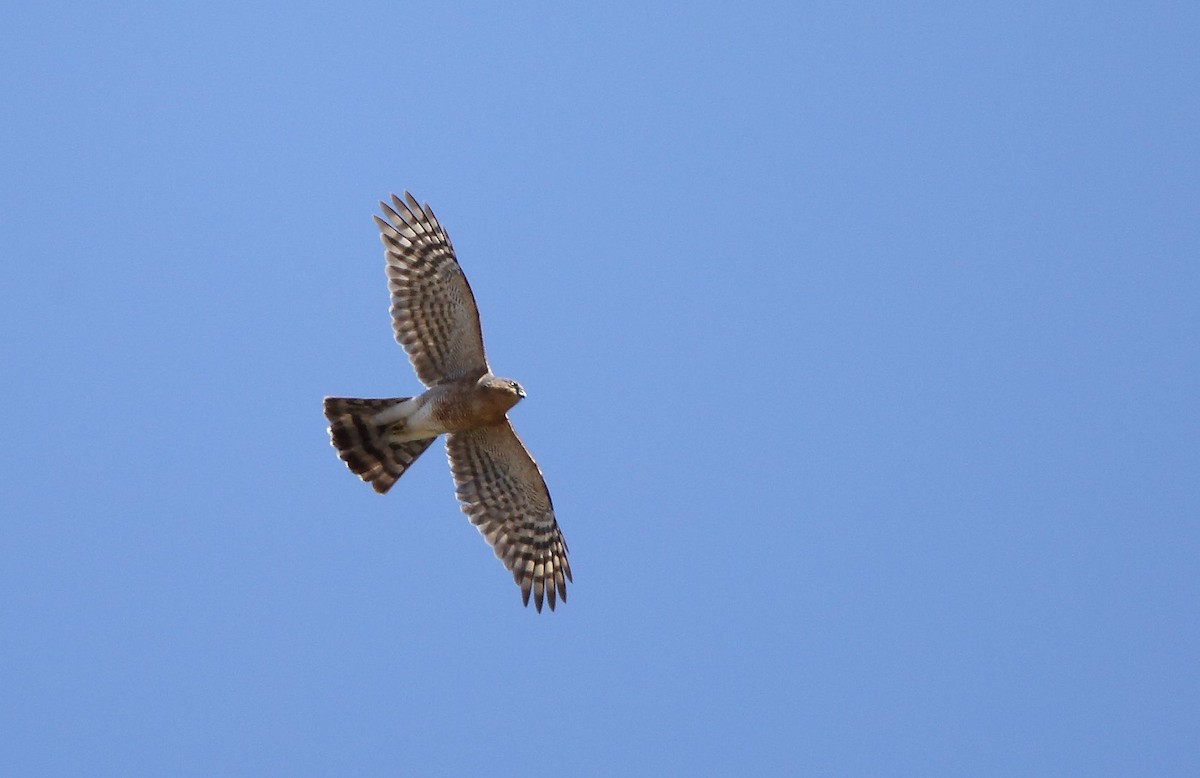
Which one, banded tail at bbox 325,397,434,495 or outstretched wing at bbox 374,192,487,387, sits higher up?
outstretched wing at bbox 374,192,487,387

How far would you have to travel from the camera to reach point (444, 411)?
13586mm

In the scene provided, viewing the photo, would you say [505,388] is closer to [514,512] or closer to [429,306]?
[429,306]

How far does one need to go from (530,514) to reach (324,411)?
1954 mm

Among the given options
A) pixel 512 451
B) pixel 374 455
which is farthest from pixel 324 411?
pixel 512 451

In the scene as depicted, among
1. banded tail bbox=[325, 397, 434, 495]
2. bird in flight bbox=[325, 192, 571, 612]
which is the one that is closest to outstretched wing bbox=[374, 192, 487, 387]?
bird in flight bbox=[325, 192, 571, 612]

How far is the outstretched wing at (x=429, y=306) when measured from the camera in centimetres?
1371

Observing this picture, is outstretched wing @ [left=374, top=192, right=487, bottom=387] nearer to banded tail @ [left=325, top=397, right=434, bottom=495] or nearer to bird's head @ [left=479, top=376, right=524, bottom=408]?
bird's head @ [left=479, top=376, right=524, bottom=408]

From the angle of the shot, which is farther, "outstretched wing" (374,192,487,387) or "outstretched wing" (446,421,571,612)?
"outstretched wing" (446,421,571,612)

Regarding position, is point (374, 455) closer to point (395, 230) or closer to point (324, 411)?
point (324, 411)

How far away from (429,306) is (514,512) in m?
1.94

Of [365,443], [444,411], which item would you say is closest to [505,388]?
[444,411]

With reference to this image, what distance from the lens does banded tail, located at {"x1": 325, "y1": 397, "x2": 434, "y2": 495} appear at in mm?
13859

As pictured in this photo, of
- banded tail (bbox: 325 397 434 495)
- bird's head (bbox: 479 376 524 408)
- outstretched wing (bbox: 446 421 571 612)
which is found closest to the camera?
bird's head (bbox: 479 376 524 408)

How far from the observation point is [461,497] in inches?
A: 561
